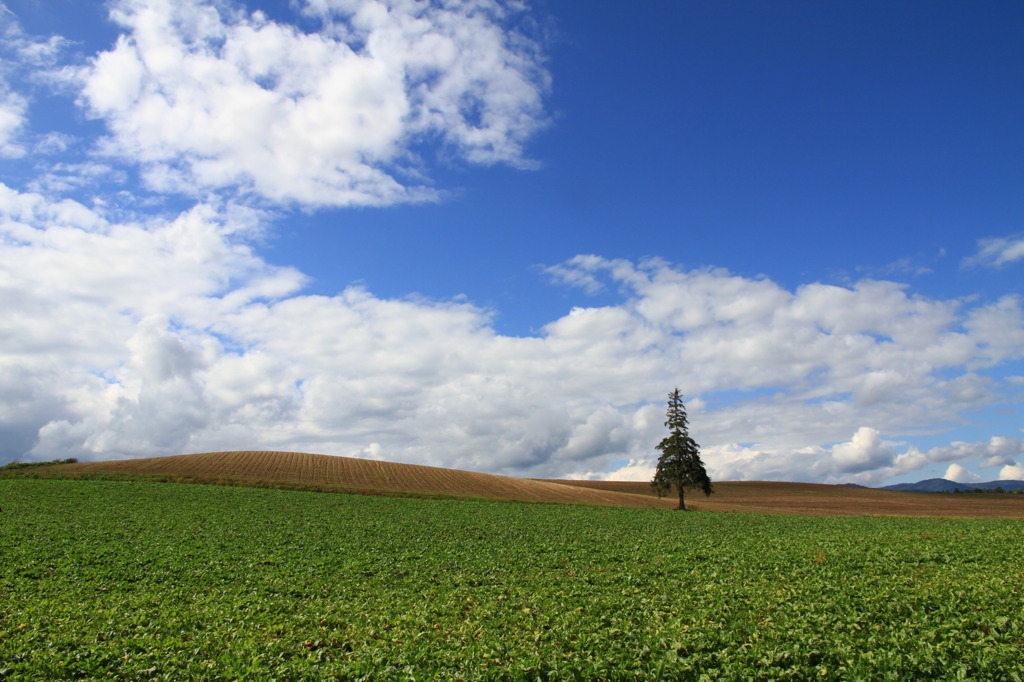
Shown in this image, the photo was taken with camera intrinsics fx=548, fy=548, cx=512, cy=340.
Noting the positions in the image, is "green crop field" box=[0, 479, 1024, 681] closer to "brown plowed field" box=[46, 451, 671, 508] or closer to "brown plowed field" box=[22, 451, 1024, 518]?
"brown plowed field" box=[46, 451, 671, 508]

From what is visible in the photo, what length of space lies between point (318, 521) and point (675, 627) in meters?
35.6

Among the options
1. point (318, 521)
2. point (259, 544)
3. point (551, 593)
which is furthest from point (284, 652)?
point (318, 521)

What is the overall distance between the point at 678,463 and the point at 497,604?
5895 cm

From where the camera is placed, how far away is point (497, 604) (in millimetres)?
20094

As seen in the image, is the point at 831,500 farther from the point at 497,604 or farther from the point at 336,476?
the point at 497,604

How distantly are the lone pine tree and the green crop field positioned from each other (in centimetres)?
3596

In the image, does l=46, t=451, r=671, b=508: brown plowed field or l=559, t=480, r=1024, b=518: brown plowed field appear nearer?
l=46, t=451, r=671, b=508: brown plowed field

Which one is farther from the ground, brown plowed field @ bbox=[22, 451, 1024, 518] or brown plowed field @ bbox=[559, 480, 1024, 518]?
brown plowed field @ bbox=[22, 451, 1024, 518]

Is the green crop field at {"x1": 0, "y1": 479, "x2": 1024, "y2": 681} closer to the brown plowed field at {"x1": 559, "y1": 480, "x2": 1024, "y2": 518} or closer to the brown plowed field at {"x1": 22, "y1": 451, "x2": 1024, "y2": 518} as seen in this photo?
the brown plowed field at {"x1": 22, "y1": 451, "x2": 1024, "y2": 518}

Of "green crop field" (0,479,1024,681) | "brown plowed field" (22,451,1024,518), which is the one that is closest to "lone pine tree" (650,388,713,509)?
"brown plowed field" (22,451,1024,518)

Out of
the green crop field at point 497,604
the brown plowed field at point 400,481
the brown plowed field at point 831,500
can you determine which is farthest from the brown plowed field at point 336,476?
the green crop field at point 497,604

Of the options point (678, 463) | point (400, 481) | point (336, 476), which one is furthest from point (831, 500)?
point (336, 476)

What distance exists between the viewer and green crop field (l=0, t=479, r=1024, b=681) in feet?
43.8

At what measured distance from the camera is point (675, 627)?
15.7 meters
